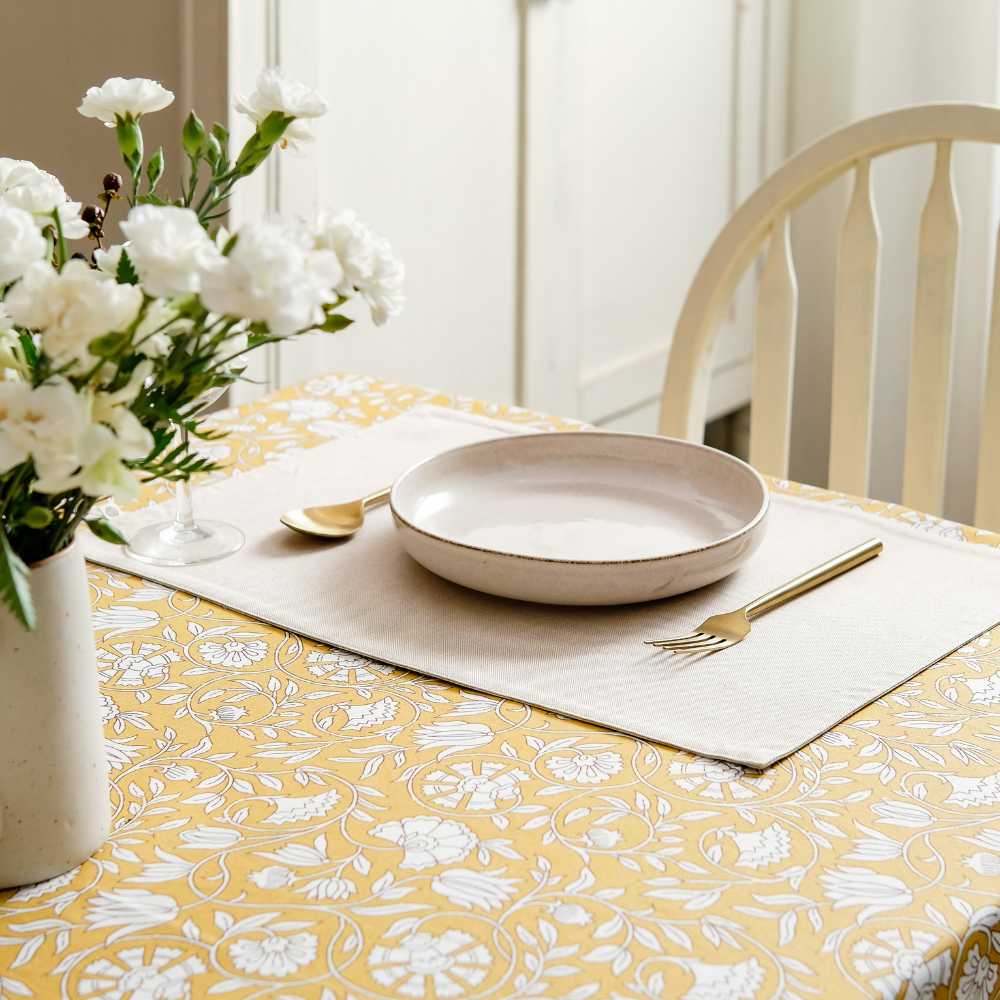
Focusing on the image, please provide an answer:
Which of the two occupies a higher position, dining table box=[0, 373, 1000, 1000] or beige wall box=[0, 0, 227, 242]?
beige wall box=[0, 0, 227, 242]

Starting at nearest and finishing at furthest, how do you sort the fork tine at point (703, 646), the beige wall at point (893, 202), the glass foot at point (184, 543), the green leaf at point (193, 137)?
the green leaf at point (193, 137) < the fork tine at point (703, 646) < the glass foot at point (184, 543) < the beige wall at point (893, 202)

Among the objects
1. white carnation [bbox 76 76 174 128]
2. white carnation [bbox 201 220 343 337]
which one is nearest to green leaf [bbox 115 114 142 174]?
white carnation [bbox 76 76 174 128]

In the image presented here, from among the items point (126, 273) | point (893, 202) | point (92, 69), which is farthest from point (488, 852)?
point (893, 202)

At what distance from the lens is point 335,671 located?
75 cm

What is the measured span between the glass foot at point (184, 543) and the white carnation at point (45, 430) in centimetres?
45

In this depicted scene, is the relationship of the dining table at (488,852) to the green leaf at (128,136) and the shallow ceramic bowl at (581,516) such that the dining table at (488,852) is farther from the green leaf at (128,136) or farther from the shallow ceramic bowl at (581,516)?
the green leaf at (128,136)

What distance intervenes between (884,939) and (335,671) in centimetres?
35

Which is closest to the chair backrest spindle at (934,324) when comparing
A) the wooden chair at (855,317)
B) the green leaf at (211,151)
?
the wooden chair at (855,317)

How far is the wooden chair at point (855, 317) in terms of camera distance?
118 cm

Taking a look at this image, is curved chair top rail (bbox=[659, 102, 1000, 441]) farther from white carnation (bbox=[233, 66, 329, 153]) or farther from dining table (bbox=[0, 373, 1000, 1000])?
white carnation (bbox=[233, 66, 329, 153])

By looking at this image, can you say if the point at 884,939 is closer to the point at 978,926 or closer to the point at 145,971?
the point at 978,926

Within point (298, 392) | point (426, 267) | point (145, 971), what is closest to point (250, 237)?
point (145, 971)

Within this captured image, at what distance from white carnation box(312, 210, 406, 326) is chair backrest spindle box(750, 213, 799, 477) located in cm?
80

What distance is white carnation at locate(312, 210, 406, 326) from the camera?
0.49 m
